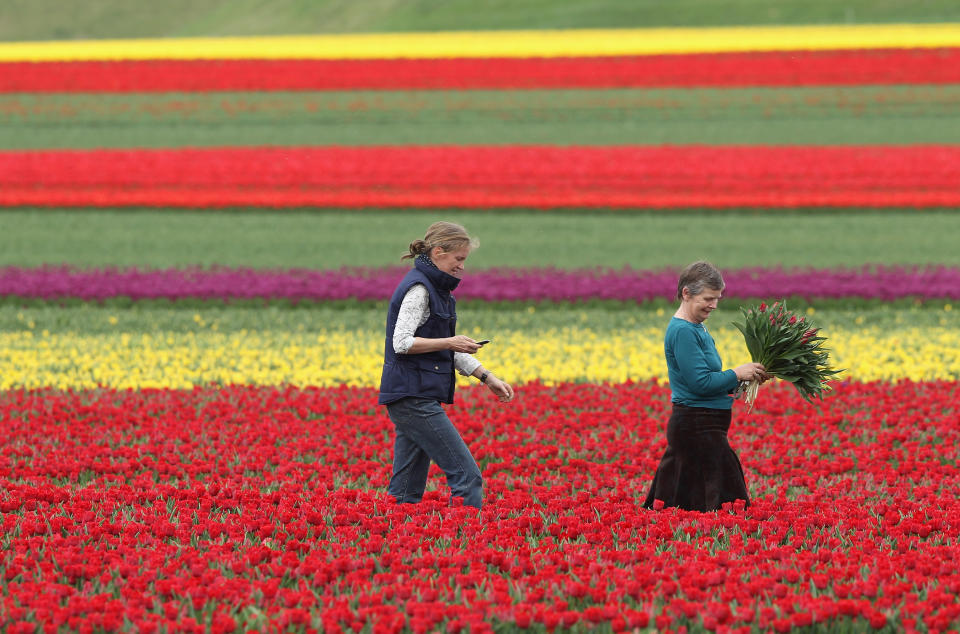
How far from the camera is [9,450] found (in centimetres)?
846

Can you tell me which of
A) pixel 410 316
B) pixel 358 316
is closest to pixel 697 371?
pixel 410 316

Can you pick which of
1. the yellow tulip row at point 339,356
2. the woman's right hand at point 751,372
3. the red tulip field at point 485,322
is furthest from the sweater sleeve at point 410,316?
the yellow tulip row at point 339,356

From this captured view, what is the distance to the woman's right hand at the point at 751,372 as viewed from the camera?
6270mm

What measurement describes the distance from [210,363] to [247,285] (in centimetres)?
475

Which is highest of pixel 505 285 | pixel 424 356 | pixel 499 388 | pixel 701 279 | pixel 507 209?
pixel 507 209

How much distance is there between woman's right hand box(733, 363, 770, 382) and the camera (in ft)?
20.6

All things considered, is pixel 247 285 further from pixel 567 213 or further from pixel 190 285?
pixel 567 213

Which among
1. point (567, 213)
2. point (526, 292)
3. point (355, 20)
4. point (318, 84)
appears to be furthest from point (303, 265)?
point (355, 20)

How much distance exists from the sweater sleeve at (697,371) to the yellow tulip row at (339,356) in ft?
17.7

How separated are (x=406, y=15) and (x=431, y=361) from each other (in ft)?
182

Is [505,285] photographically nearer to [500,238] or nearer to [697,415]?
[500,238]

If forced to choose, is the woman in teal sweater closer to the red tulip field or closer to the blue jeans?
the red tulip field

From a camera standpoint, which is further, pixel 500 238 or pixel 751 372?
pixel 500 238

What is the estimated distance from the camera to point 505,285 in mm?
17719
